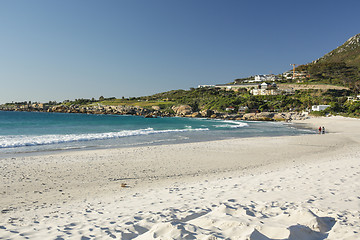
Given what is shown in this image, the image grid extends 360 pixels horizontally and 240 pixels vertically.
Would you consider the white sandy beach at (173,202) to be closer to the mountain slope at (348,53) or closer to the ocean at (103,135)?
the ocean at (103,135)

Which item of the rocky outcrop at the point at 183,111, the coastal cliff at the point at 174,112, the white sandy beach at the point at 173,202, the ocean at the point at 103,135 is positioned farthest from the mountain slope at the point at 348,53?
the white sandy beach at the point at 173,202

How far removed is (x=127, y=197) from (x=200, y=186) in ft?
7.90

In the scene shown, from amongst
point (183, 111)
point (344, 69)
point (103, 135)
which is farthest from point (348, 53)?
point (103, 135)

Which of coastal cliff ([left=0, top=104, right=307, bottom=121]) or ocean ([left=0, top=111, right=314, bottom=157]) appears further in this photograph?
coastal cliff ([left=0, top=104, right=307, bottom=121])

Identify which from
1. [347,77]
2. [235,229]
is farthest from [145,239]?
[347,77]

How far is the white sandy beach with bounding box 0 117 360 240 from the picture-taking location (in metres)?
4.05

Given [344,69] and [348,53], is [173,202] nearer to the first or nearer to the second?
[344,69]

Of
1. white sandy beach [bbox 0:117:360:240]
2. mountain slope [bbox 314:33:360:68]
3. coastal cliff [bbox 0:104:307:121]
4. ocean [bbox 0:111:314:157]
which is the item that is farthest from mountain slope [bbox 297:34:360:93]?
white sandy beach [bbox 0:117:360:240]

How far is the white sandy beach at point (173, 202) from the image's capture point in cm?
405

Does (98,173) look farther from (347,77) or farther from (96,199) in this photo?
(347,77)

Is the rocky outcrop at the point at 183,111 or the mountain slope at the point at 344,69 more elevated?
the mountain slope at the point at 344,69

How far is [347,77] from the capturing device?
368 ft

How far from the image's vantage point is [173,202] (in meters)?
6.05

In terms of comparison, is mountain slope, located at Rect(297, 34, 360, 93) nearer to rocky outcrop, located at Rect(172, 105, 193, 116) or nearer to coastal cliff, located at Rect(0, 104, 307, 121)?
coastal cliff, located at Rect(0, 104, 307, 121)
